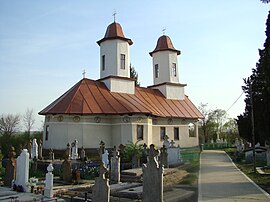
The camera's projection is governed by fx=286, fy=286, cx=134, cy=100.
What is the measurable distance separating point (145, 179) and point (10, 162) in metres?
8.50

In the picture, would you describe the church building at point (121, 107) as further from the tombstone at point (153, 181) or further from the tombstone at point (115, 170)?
the tombstone at point (153, 181)

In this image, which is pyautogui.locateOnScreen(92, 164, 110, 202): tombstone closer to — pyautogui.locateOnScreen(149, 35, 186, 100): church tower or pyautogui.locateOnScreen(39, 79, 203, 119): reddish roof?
pyautogui.locateOnScreen(39, 79, 203, 119): reddish roof

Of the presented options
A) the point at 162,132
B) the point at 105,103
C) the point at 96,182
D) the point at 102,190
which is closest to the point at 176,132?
the point at 162,132

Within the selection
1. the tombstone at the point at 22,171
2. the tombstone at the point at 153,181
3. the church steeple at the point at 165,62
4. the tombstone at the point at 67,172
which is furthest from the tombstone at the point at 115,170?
the church steeple at the point at 165,62

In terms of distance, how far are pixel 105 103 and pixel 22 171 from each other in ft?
51.9

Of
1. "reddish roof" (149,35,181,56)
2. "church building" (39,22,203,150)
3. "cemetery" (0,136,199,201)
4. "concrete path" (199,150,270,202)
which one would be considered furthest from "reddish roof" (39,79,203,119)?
"concrete path" (199,150,270,202)

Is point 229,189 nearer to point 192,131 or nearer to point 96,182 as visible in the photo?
point 96,182

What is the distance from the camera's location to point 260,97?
2181cm

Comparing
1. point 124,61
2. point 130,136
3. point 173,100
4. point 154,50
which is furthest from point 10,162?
point 154,50

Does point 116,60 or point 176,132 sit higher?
point 116,60

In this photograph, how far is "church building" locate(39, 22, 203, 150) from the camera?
26.6 meters

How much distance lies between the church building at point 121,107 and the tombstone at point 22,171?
12.7 m

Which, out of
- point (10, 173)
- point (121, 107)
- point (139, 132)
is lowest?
point (10, 173)

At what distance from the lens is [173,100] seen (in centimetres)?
3631
